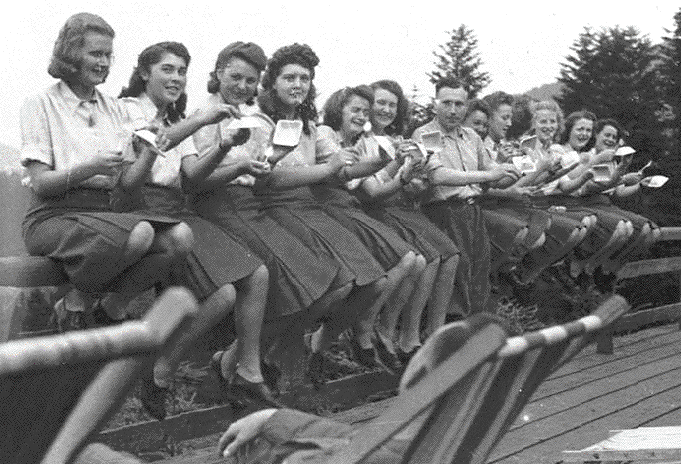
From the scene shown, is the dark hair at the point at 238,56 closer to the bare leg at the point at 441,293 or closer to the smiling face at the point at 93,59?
the smiling face at the point at 93,59

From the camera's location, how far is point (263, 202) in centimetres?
634

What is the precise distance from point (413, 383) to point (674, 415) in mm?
5543

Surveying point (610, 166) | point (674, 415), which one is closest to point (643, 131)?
point (610, 166)

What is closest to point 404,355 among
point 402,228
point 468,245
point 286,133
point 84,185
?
point 402,228

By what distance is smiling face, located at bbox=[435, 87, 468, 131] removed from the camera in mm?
8477

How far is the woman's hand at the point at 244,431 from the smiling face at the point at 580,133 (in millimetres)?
8832

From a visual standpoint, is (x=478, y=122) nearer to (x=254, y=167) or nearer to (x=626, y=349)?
(x=626, y=349)

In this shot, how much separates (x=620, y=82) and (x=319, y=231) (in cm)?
738

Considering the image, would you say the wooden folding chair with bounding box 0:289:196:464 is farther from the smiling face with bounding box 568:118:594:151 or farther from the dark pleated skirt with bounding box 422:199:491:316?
the smiling face with bounding box 568:118:594:151

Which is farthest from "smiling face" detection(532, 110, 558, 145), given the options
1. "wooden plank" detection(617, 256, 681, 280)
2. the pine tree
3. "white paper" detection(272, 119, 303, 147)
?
"white paper" detection(272, 119, 303, 147)

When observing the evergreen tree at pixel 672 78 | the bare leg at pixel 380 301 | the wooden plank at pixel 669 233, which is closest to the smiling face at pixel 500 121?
the bare leg at pixel 380 301

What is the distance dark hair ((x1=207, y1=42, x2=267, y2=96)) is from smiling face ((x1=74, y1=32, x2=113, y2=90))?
97cm

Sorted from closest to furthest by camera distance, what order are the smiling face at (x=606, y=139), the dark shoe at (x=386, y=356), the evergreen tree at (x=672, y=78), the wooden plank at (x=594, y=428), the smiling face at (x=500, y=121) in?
the wooden plank at (x=594, y=428)
the dark shoe at (x=386, y=356)
the smiling face at (x=500, y=121)
the smiling face at (x=606, y=139)
the evergreen tree at (x=672, y=78)

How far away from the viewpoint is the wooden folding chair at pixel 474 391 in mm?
1528
